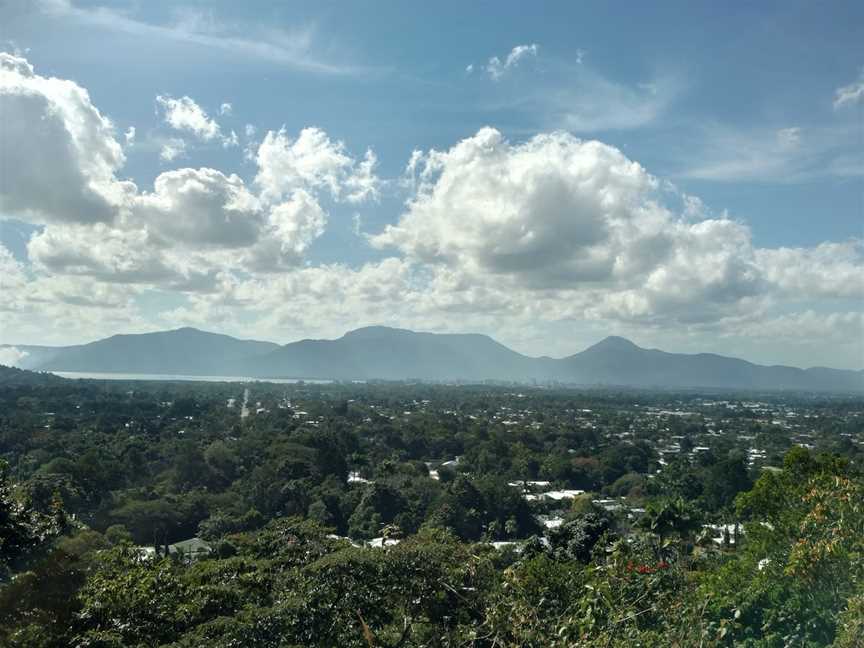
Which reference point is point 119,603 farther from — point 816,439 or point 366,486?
point 816,439

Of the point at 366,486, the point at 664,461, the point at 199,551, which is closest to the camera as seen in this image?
the point at 199,551

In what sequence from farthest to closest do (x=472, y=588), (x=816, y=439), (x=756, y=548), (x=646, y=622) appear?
(x=816, y=439) < (x=756, y=548) < (x=472, y=588) < (x=646, y=622)

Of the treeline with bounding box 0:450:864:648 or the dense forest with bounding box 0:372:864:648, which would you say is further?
the dense forest with bounding box 0:372:864:648

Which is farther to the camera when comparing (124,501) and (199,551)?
(124,501)

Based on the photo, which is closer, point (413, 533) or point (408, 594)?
point (408, 594)

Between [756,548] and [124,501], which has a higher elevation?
[756,548]

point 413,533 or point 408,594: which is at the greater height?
point 408,594

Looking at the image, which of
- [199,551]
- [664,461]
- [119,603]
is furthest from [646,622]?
[664,461]

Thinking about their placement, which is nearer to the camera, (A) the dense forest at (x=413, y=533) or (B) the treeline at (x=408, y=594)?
(B) the treeline at (x=408, y=594)
